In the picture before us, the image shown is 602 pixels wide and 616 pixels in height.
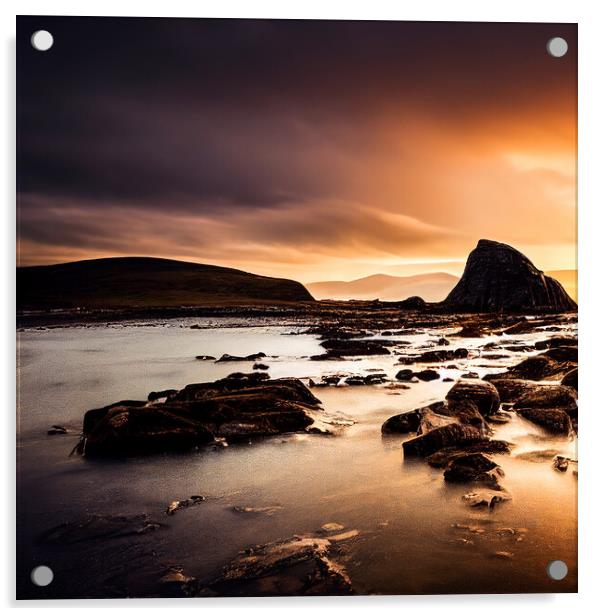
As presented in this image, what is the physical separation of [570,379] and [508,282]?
536 millimetres

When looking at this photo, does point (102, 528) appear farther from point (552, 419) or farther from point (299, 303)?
point (552, 419)

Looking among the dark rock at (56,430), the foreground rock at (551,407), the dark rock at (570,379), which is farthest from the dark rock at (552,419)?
the dark rock at (56,430)

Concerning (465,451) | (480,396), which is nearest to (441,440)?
(465,451)

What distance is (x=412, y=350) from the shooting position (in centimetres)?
262

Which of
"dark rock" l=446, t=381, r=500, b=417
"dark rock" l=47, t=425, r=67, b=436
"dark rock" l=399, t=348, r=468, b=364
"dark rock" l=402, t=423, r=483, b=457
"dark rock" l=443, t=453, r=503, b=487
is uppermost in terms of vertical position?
"dark rock" l=399, t=348, r=468, b=364

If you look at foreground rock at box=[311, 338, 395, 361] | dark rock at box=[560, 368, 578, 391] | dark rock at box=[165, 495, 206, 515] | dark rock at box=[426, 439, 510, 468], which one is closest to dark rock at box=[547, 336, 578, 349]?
dark rock at box=[560, 368, 578, 391]

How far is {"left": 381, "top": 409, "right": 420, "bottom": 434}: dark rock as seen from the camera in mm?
2498

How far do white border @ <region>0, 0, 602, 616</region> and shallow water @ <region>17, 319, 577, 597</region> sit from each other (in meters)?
0.08

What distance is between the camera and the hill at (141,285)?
247 cm

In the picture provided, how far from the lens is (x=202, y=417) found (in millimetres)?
2473

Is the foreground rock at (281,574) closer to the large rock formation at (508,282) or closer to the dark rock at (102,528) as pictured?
the dark rock at (102,528)

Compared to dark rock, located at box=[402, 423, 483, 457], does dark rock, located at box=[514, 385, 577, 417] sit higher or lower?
higher

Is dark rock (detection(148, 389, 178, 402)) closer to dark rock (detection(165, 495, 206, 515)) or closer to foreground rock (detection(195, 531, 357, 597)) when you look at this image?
dark rock (detection(165, 495, 206, 515))
